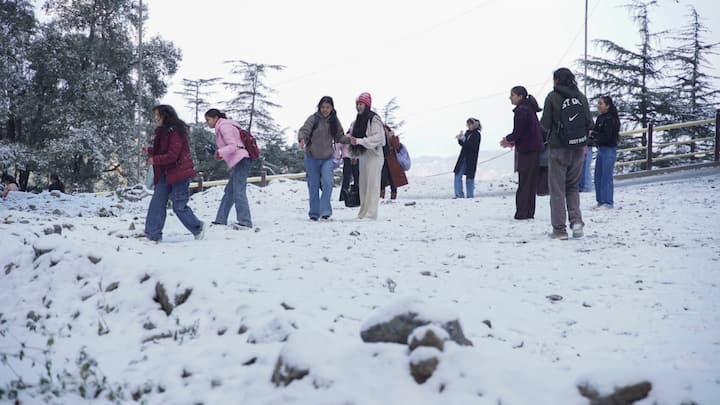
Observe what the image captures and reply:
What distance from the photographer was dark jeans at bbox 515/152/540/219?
9.48 metres

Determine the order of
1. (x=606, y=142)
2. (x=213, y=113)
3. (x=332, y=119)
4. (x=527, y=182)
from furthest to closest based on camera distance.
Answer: (x=606, y=142) → (x=332, y=119) → (x=527, y=182) → (x=213, y=113)

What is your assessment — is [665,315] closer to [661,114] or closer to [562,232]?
[562,232]

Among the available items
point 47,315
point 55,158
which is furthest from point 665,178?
point 55,158

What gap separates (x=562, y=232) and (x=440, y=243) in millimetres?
1595

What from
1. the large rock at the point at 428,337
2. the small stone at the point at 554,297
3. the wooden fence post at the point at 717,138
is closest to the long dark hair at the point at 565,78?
the small stone at the point at 554,297

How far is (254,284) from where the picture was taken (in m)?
4.66

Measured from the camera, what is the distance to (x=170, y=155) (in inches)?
283

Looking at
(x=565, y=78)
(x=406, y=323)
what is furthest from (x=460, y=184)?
(x=406, y=323)

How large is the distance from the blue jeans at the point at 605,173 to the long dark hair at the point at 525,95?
1.78 m

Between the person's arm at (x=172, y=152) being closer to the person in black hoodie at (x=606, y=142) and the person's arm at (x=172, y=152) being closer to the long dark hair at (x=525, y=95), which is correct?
the long dark hair at (x=525, y=95)

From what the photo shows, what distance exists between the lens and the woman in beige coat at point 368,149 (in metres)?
9.52

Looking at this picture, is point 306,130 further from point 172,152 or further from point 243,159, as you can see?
point 172,152

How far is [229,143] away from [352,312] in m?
5.21

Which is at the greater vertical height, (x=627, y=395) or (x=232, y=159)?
(x=232, y=159)
